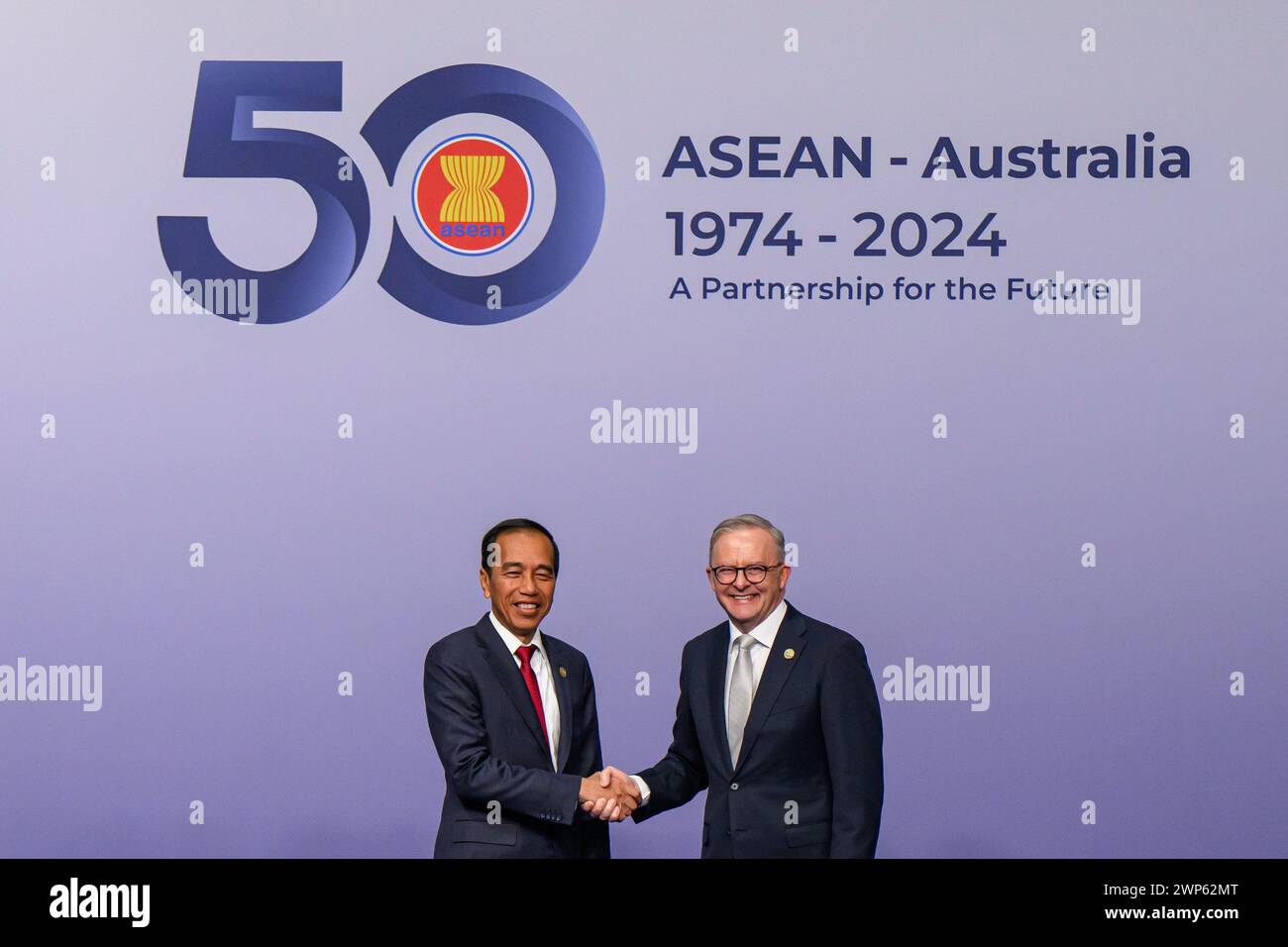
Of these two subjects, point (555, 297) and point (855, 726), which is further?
point (555, 297)

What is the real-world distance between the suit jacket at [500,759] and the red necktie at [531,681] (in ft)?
0.05

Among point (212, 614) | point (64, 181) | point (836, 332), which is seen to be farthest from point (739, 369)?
point (64, 181)

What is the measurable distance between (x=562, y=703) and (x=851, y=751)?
0.80 m

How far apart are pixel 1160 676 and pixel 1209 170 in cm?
169

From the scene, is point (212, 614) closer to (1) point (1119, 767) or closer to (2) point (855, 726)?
(2) point (855, 726)

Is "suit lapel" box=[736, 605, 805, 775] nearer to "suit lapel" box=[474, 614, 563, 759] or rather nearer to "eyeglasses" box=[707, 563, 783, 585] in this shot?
"eyeglasses" box=[707, 563, 783, 585]

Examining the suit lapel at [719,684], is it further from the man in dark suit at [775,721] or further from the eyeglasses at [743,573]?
the eyeglasses at [743,573]

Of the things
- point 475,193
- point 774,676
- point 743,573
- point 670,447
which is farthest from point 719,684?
point 475,193

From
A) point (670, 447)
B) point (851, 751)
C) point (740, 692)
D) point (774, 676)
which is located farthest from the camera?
point (670, 447)

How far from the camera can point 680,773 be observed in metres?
4.13

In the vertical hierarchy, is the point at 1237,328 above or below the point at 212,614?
above

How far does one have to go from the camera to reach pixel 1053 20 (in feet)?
16.5

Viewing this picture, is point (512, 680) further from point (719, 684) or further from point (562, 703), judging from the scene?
point (719, 684)

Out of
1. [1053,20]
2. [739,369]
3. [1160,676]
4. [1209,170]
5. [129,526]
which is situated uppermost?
[1053,20]
